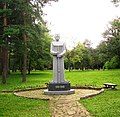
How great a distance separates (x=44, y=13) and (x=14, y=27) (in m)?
5.07

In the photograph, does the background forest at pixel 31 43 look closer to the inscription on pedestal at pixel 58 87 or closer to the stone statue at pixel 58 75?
the stone statue at pixel 58 75

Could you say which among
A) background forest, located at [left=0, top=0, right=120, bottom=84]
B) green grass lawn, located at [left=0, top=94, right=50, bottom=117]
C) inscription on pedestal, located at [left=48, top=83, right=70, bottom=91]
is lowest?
green grass lawn, located at [left=0, top=94, right=50, bottom=117]

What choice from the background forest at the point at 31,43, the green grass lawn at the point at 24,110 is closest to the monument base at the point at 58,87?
the green grass lawn at the point at 24,110

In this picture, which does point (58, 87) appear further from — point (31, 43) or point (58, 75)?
point (31, 43)

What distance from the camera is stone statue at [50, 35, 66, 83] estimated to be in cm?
1612

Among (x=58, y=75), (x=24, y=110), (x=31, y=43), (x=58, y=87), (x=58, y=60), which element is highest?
(x=31, y=43)

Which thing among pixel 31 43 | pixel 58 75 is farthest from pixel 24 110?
pixel 31 43

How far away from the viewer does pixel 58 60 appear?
53.6 feet

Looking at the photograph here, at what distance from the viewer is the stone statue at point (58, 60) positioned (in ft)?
52.9

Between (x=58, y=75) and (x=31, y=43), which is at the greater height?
(x=31, y=43)

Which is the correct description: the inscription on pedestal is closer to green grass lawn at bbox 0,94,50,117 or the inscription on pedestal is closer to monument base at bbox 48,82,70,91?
monument base at bbox 48,82,70,91

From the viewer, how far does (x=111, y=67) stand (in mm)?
63625

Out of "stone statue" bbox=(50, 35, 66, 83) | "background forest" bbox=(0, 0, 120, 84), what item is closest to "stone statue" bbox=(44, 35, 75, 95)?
"stone statue" bbox=(50, 35, 66, 83)

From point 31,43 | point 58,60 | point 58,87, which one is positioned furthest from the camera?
point 31,43
